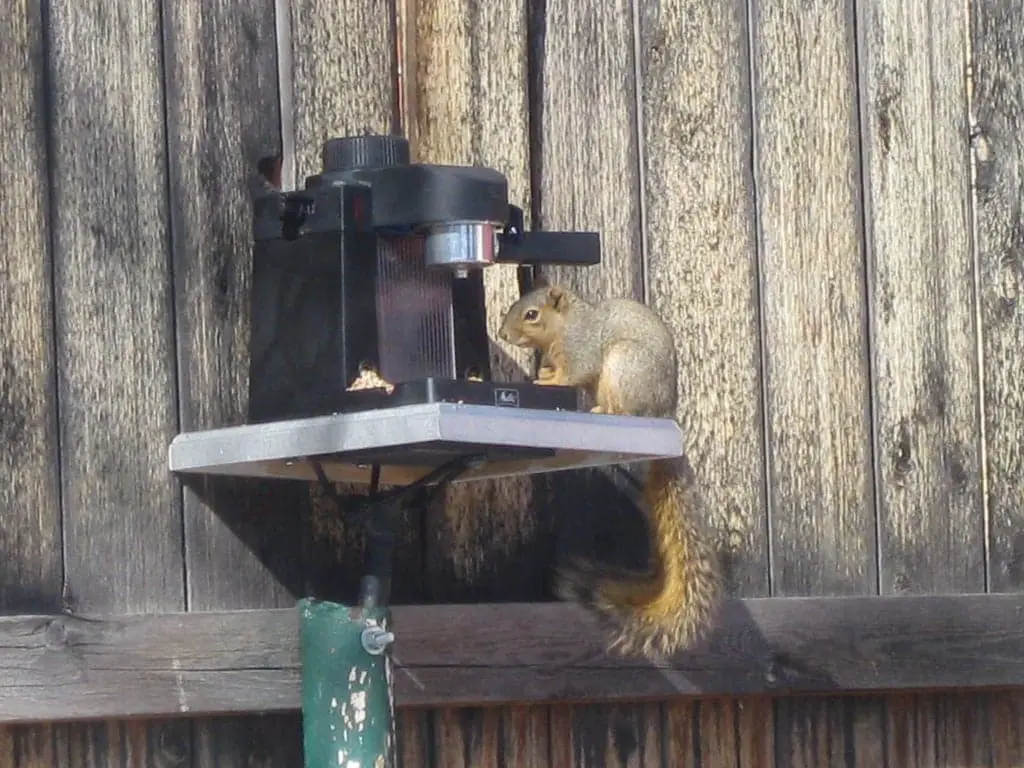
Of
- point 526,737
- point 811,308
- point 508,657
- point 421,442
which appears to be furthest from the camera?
point 811,308

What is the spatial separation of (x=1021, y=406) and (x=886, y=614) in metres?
0.46

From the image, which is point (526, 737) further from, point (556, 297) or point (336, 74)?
point (336, 74)

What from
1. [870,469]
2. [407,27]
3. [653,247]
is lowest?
[870,469]

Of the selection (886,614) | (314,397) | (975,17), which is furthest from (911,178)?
(314,397)

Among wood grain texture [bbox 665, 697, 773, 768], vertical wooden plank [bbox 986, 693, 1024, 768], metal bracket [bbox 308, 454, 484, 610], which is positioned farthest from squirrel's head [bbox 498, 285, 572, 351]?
vertical wooden plank [bbox 986, 693, 1024, 768]

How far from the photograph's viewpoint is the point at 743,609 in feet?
10.8

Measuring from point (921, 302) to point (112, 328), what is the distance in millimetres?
1372

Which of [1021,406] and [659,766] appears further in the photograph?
[1021,406]

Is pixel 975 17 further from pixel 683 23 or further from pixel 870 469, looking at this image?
pixel 870 469

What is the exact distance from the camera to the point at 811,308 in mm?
3418

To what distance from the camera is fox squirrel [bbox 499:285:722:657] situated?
10.2 ft

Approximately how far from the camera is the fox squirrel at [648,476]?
122 inches

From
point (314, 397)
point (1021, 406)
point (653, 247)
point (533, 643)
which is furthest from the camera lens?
point (1021, 406)

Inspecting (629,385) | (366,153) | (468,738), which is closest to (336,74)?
(366,153)
